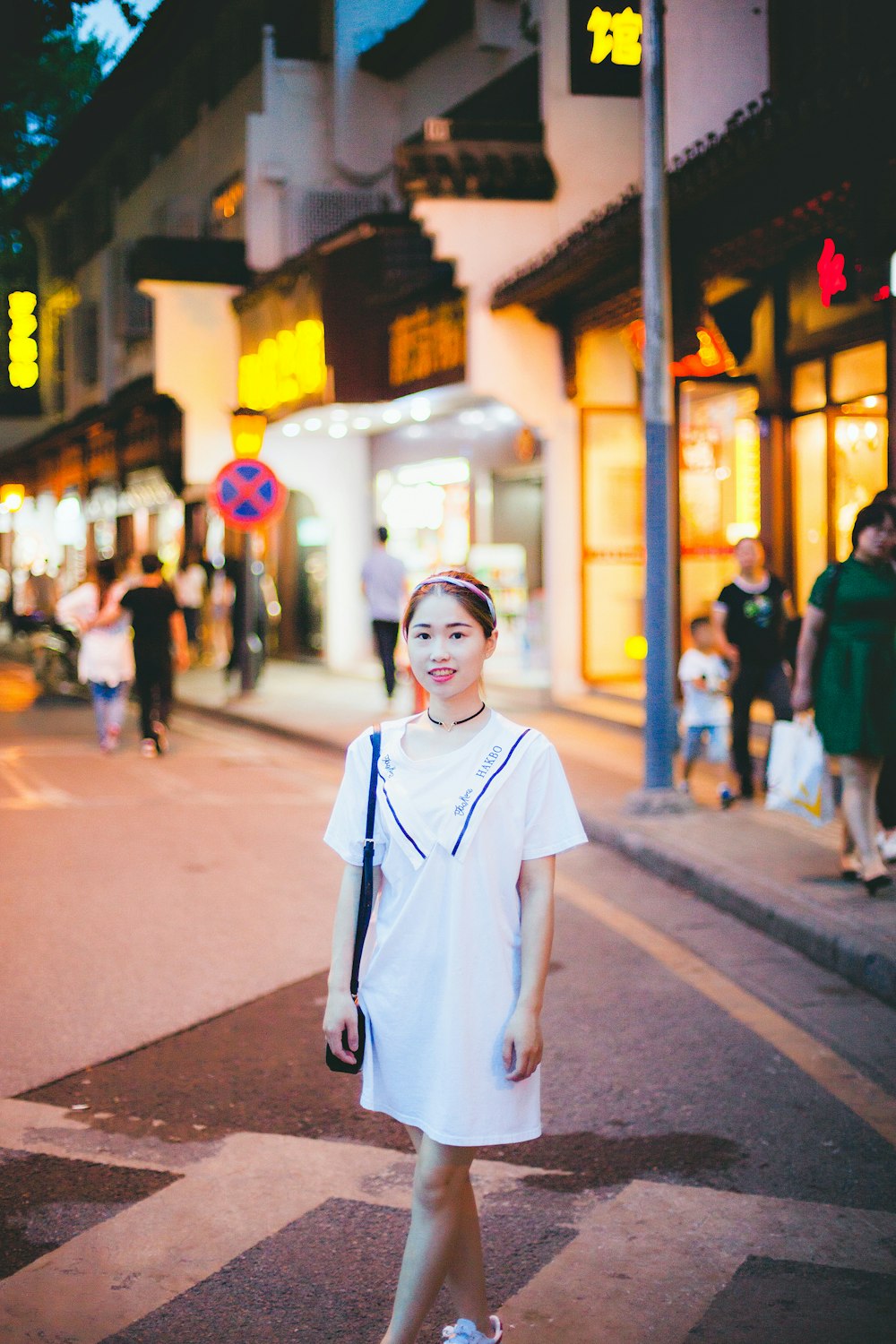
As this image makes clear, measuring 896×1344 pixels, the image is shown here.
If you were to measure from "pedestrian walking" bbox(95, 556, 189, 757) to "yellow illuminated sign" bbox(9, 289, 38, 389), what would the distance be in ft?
93.1

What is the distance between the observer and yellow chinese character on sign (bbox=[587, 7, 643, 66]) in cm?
1100

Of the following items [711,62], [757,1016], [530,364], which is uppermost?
[711,62]

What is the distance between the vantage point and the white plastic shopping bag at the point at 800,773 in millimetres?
7695

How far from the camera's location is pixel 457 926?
307 cm

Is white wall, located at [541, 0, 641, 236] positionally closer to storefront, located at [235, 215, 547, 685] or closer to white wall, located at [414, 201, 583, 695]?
white wall, located at [414, 201, 583, 695]

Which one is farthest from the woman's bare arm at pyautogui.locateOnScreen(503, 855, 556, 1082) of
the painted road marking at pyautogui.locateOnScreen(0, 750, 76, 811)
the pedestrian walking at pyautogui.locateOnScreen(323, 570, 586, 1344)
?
the painted road marking at pyautogui.locateOnScreen(0, 750, 76, 811)

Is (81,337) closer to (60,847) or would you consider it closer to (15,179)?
(15,179)

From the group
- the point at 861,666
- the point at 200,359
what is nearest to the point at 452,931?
the point at 861,666

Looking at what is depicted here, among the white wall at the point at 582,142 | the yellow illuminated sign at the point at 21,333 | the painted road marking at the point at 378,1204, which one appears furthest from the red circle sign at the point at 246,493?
the yellow illuminated sign at the point at 21,333

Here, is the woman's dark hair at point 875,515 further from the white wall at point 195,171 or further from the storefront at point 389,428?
the white wall at point 195,171

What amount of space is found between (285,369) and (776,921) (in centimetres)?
1651

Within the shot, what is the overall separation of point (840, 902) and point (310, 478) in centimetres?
1770

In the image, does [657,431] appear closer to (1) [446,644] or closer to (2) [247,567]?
(1) [446,644]

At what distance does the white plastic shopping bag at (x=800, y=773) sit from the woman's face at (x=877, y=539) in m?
0.94
